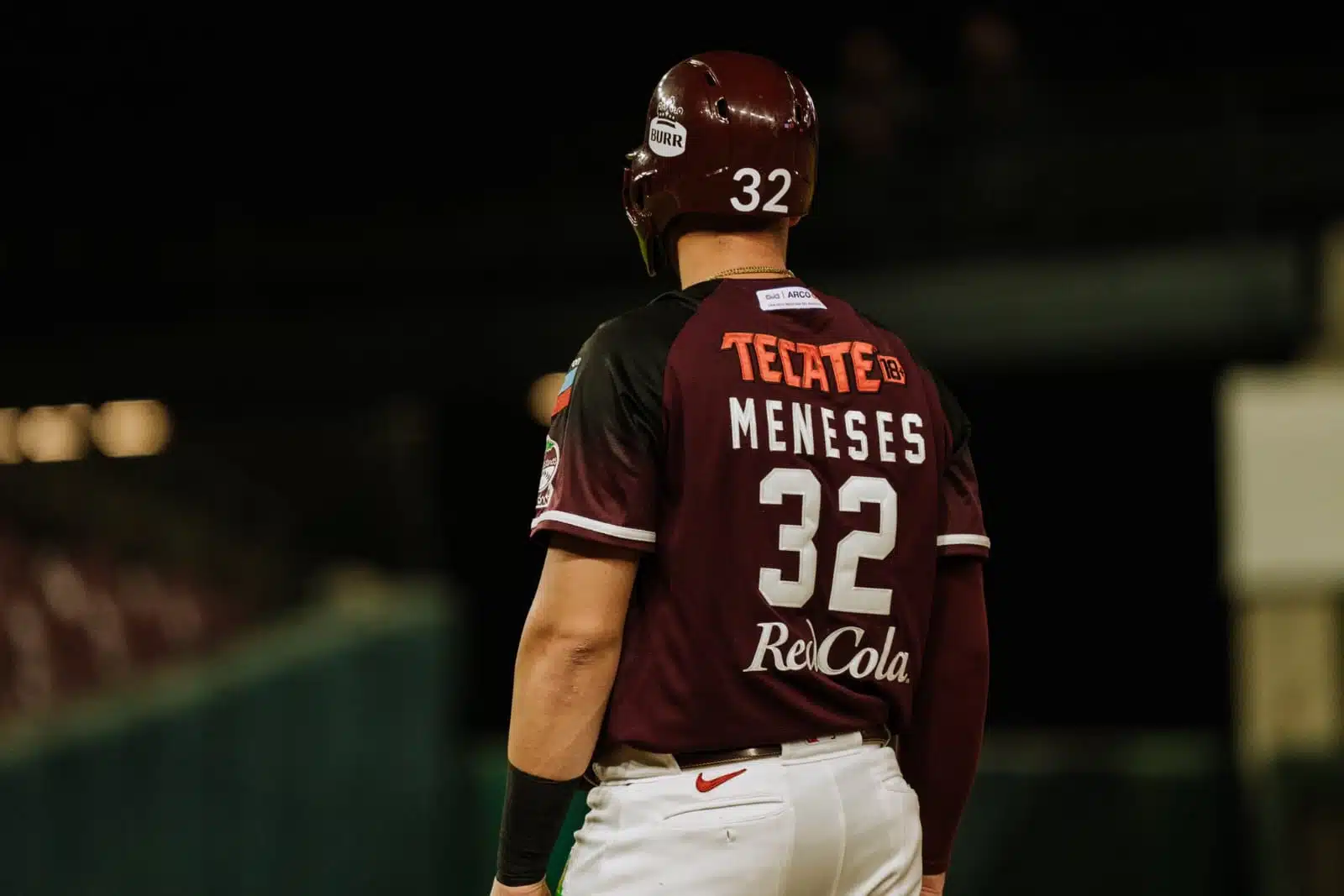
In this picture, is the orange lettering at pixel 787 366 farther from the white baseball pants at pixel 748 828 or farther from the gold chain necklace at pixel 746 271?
the white baseball pants at pixel 748 828

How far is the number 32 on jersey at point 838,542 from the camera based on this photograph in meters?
2.31

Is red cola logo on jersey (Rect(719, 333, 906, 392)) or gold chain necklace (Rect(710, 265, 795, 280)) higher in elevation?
gold chain necklace (Rect(710, 265, 795, 280))

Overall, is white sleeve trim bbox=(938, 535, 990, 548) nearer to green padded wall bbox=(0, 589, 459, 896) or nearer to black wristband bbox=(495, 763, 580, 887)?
black wristband bbox=(495, 763, 580, 887)

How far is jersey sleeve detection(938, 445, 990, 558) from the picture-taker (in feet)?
8.31

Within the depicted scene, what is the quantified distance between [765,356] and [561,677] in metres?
0.52

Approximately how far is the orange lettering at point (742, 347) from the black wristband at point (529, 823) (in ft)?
1.93

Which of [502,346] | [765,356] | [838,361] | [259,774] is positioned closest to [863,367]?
[838,361]

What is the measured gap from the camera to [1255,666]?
22.1 feet

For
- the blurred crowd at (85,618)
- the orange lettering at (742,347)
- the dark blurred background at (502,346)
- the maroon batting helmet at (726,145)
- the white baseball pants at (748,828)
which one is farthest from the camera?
the dark blurred background at (502,346)

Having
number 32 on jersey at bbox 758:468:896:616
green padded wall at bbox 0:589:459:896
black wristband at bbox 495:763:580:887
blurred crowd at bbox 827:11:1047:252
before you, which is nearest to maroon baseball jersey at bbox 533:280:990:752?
number 32 on jersey at bbox 758:468:896:616

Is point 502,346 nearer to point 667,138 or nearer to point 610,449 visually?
point 667,138

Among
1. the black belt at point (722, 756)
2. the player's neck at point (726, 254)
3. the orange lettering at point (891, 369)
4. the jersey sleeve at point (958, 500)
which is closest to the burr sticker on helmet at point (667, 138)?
the player's neck at point (726, 254)

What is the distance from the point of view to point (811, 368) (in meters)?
2.39

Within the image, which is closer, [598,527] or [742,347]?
[598,527]
